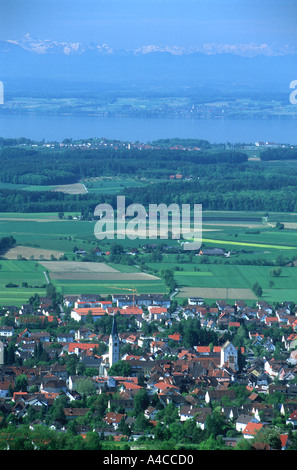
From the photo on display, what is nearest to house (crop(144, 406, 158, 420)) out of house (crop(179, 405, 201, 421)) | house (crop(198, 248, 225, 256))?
house (crop(179, 405, 201, 421))

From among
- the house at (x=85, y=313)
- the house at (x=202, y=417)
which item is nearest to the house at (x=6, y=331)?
the house at (x=85, y=313)

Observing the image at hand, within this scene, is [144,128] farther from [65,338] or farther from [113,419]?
[113,419]

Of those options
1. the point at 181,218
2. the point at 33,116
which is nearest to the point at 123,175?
the point at 181,218

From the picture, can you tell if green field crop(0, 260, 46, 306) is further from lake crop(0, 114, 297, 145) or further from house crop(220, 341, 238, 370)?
lake crop(0, 114, 297, 145)

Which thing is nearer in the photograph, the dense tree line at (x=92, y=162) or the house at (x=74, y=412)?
the house at (x=74, y=412)

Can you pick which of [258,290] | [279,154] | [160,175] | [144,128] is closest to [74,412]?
[258,290]

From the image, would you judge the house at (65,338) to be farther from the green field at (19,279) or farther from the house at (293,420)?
the house at (293,420)
